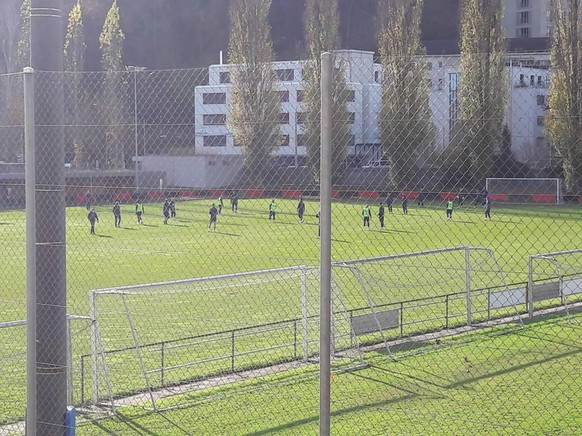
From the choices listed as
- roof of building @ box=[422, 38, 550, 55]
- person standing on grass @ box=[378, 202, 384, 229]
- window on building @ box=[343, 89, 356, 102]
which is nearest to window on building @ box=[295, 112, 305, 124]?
window on building @ box=[343, 89, 356, 102]

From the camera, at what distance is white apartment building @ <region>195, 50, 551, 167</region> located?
6.46 meters

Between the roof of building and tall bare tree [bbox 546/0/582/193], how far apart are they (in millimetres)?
56106

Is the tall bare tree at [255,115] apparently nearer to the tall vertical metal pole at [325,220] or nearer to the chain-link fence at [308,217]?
the chain-link fence at [308,217]

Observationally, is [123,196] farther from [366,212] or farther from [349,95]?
[349,95]

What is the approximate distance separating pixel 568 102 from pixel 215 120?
8.50ft

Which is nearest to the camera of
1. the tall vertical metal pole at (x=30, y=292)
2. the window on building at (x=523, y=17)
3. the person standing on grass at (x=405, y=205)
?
the tall vertical metal pole at (x=30, y=292)

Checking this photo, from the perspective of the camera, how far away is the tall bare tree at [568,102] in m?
5.71

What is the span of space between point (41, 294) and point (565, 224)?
149 inches

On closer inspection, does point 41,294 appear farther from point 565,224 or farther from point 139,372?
point 139,372

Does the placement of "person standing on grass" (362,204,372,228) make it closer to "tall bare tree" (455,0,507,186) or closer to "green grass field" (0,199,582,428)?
"green grass field" (0,199,582,428)

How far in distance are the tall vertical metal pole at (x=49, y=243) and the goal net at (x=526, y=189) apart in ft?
9.36

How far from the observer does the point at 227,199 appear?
286 inches

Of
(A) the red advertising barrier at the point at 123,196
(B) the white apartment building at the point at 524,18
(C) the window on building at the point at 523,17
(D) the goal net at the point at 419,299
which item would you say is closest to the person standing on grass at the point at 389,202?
(A) the red advertising barrier at the point at 123,196

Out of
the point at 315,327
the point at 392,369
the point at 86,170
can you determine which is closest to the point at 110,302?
the point at 315,327
